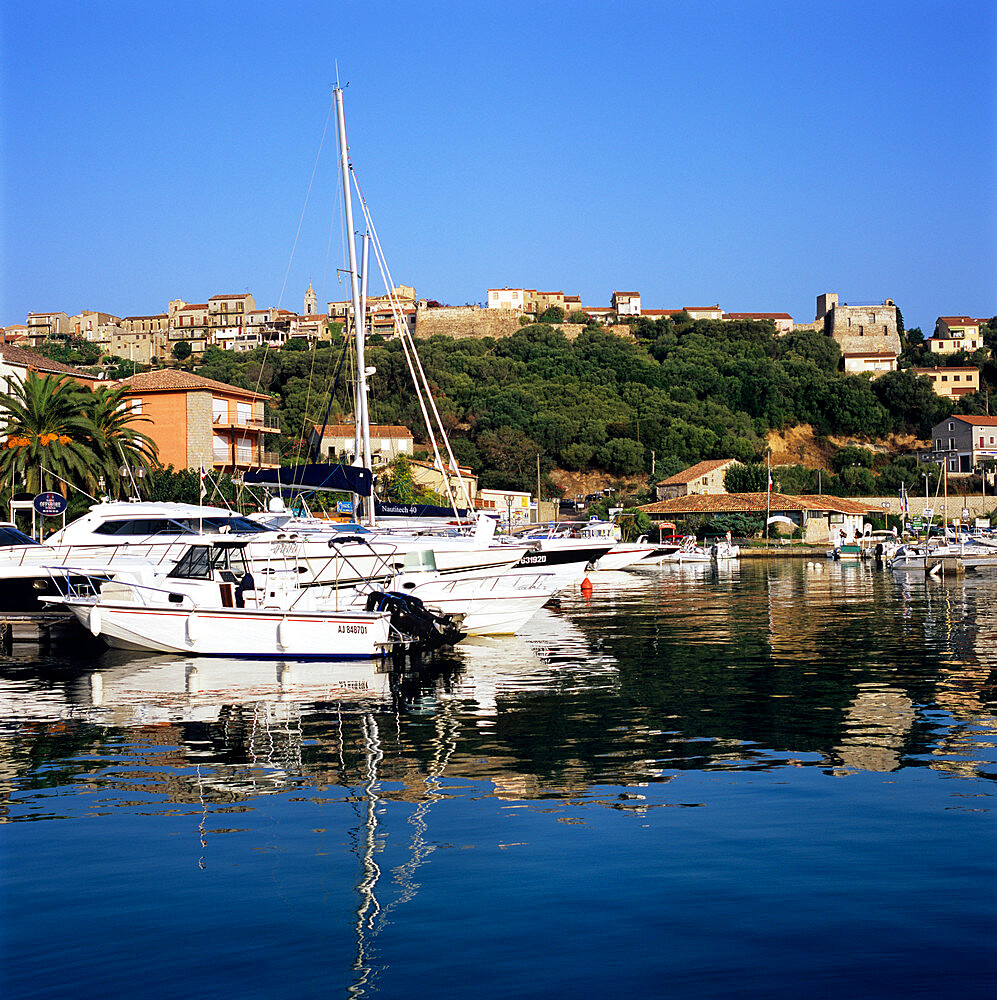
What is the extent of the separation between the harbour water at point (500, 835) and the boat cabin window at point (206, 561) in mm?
4540

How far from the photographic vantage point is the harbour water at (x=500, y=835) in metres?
7.34

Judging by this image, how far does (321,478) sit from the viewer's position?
3147 centimetres

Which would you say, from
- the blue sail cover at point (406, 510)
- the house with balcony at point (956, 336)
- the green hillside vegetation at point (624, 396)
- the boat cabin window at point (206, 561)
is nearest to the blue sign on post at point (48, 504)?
the boat cabin window at point (206, 561)

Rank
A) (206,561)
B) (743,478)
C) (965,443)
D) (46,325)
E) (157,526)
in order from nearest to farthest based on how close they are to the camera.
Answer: (206,561) < (157,526) < (743,478) < (965,443) < (46,325)

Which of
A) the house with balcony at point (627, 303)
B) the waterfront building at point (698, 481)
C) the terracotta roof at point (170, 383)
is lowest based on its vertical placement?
the waterfront building at point (698, 481)

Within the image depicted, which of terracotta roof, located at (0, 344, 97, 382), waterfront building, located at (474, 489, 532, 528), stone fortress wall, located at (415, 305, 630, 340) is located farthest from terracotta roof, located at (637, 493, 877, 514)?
stone fortress wall, located at (415, 305, 630, 340)

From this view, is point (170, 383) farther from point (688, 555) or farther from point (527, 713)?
point (527, 713)

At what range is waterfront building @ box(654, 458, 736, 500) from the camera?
333 feet

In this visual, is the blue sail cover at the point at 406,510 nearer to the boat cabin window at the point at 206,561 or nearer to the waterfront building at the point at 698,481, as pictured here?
the boat cabin window at the point at 206,561

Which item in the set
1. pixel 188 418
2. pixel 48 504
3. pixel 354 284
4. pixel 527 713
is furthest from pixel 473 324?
pixel 527 713

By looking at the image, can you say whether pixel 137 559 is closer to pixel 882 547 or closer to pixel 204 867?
pixel 204 867

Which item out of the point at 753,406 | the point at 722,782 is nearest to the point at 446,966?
the point at 722,782

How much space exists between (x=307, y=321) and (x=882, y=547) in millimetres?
130443

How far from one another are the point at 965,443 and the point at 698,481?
119 ft
